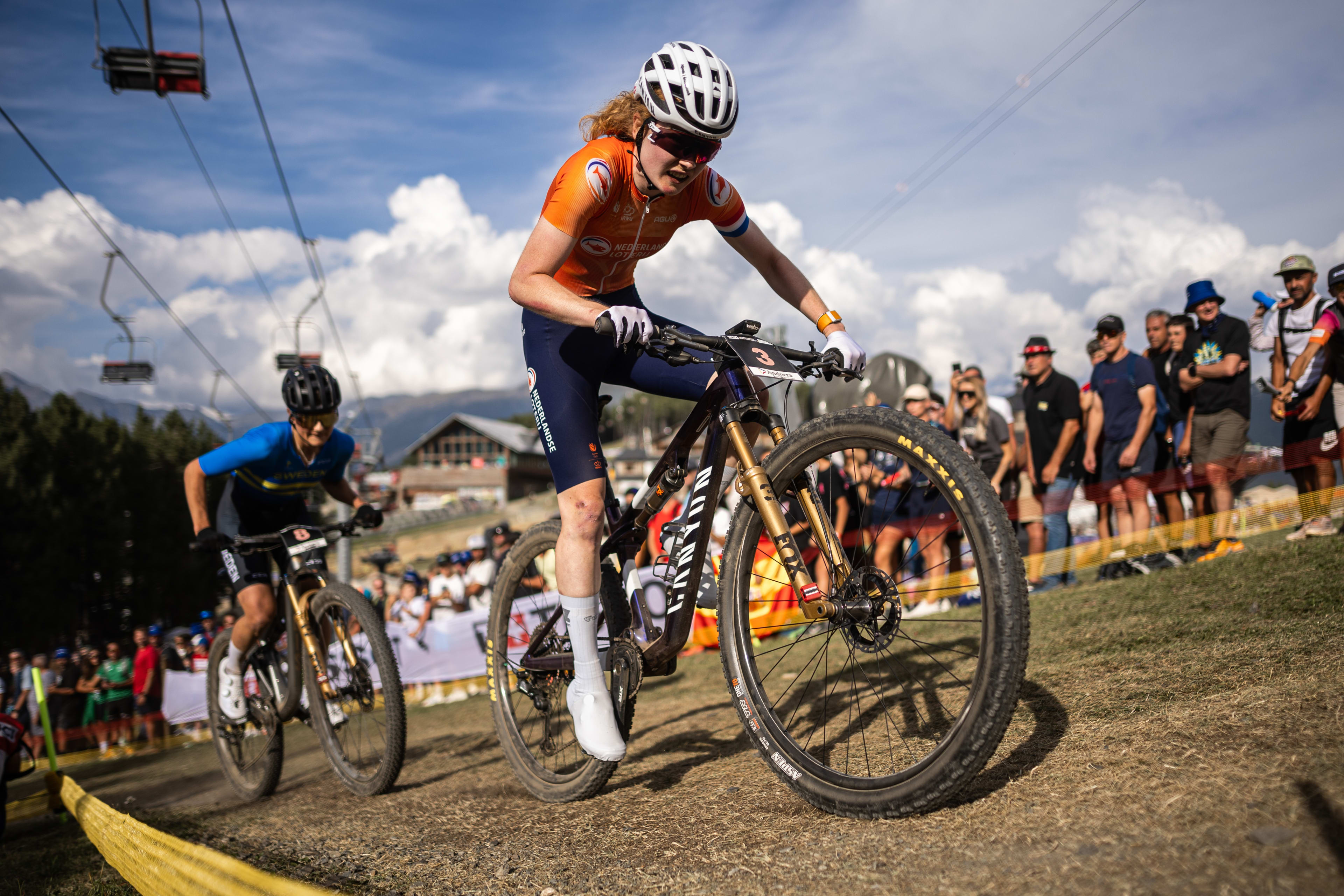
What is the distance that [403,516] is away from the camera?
82.2 meters

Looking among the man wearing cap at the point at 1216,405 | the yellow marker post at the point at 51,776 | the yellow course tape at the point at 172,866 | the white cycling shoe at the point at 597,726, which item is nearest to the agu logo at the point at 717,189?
the white cycling shoe at the point at 597,726

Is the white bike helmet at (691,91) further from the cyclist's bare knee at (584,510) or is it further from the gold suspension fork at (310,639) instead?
the gold suspension fork at (310,639)

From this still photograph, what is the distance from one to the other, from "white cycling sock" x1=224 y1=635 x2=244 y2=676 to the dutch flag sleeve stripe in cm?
473

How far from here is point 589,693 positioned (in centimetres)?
352

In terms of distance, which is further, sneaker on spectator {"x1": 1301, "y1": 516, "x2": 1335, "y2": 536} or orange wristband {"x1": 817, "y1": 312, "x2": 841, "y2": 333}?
sneaker on spectator {"x1": 1301, "y1": 516, "x2": 1335, "y2": 536}

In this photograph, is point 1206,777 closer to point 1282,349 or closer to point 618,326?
point 618,326

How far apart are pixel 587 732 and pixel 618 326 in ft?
5.65

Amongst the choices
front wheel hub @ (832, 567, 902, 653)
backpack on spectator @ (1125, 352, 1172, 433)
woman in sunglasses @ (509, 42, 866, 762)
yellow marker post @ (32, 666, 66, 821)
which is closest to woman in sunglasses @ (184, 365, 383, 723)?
yellow marker post @ (32, 666, 66, 821)

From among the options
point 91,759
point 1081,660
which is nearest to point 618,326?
point 1081,660

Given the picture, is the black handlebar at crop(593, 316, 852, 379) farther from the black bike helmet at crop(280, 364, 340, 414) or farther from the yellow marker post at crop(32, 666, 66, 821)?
the yellow marker post at crop(32, 666, 66, 821)

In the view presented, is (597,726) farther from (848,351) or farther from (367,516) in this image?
(367,516)

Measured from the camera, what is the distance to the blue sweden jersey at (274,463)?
5.36 metres

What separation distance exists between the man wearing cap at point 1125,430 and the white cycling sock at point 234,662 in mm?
7649

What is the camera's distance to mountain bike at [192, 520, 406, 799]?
480 centimetres
